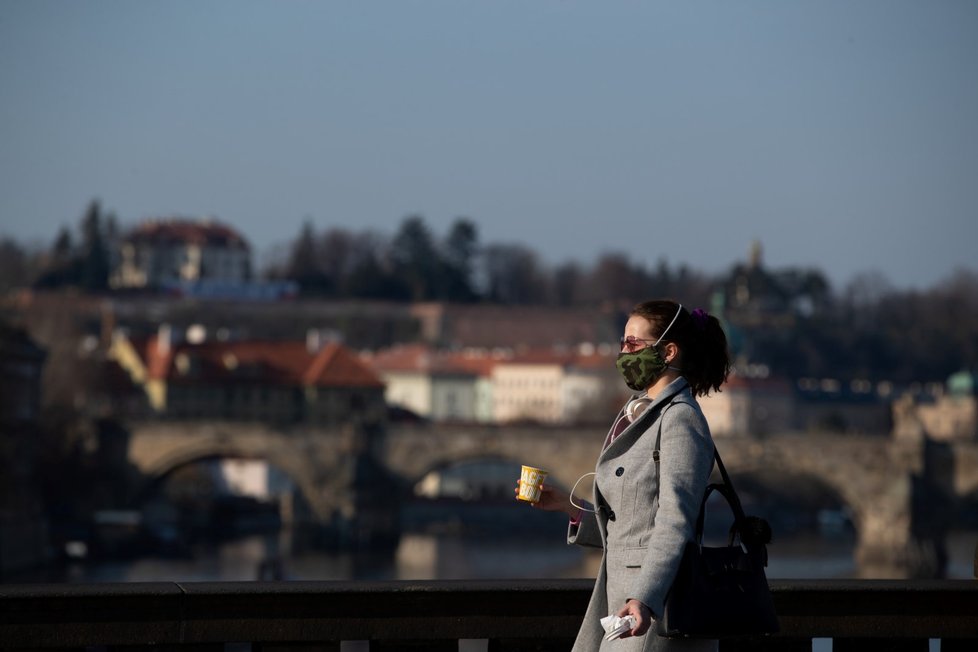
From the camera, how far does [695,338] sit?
14.3ft

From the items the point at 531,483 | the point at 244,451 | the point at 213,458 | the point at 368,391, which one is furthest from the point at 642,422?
the point at 368,391

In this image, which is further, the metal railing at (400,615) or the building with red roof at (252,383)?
the building with red roof at (252,383)

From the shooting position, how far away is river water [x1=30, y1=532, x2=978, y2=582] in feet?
144

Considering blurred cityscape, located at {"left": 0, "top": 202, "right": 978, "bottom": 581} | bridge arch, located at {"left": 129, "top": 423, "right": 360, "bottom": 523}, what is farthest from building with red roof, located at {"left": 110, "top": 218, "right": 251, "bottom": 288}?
bridge arch, located at {"left": 129, "top": 423, "right": 360, "bottom": 523}

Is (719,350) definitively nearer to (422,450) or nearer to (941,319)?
(422,450)

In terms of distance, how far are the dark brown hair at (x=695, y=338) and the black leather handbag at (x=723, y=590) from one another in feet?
0.79

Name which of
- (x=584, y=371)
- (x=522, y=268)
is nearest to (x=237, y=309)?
(x=584, y=371)

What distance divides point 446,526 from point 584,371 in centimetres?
3453

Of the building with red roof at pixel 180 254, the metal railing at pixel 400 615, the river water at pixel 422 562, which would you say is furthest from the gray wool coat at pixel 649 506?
the building with red roof at pixel 180 254

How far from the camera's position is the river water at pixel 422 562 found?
4381cm

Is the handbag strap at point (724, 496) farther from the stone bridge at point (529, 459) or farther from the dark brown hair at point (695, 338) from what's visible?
the stone bridge at point (529, 459)

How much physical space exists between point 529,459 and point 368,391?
1352 centimetres

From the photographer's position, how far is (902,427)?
56.8 meters

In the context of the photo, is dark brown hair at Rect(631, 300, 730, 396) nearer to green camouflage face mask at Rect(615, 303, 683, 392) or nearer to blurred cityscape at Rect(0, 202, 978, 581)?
green camouflage face mask at Rect(615, 303, 683, 392)
